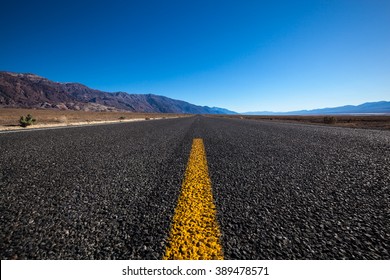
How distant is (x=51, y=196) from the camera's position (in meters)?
1.54

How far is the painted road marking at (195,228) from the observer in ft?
2.90

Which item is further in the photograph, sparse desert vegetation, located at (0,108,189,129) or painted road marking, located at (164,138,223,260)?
sparse desert vegetation, located at (0,108,189,129)

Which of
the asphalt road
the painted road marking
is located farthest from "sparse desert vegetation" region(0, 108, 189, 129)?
the painted road marking

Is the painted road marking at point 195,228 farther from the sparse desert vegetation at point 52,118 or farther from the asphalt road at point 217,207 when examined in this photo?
the sparse desert vegetation at point 52,118

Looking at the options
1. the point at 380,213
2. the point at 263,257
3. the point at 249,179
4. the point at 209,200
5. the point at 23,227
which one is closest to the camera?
the point at 263,257

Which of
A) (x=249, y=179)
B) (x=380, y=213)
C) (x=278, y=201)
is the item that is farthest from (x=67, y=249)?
(x=380, y=213)

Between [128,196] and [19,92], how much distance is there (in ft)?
856

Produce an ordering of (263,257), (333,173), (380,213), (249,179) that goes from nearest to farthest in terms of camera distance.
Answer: (263,257), (380,213), (249,179), (333,173)

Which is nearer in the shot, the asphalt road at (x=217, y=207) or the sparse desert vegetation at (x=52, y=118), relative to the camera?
the asphalt road at (x=217, y=207)

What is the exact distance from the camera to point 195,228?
3.50ft

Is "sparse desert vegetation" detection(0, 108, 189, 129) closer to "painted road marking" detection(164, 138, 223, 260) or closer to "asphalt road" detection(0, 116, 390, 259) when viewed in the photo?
"asphalt road" detection(0, 116, 390, 259)

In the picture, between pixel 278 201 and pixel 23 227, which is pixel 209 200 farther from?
pixel 23 227

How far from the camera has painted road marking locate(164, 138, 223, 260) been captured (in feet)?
2.90

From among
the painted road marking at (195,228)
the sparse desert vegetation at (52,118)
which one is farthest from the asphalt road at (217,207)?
the sparse desert vegetation at (52,118)
